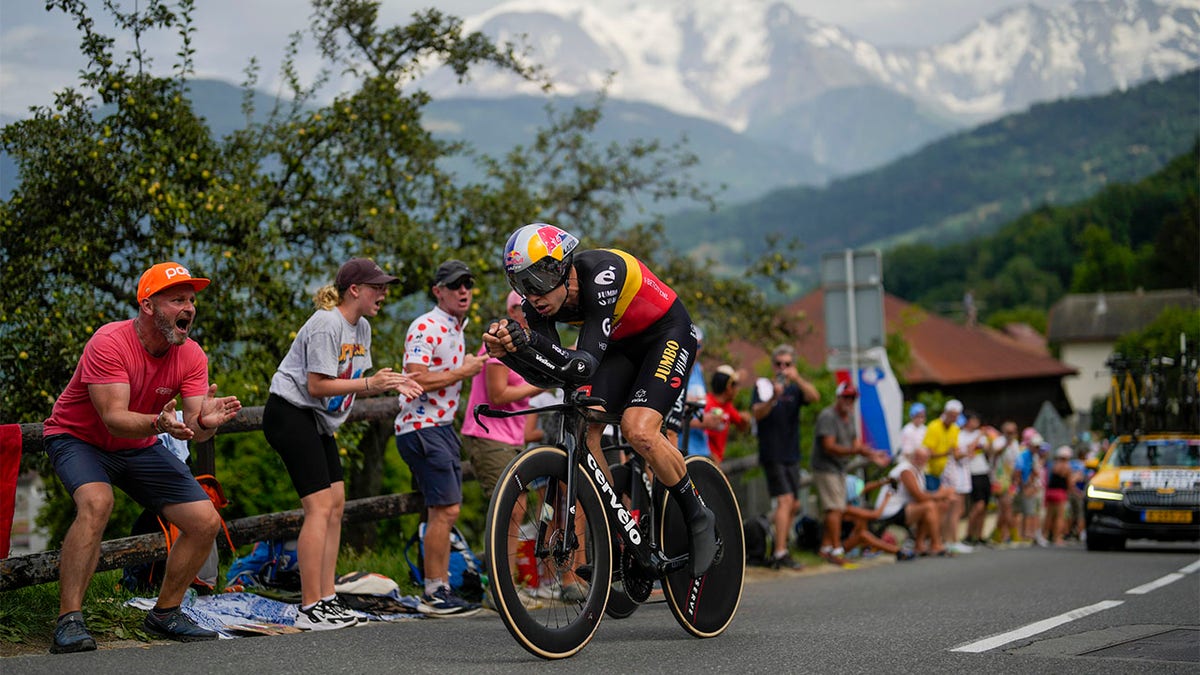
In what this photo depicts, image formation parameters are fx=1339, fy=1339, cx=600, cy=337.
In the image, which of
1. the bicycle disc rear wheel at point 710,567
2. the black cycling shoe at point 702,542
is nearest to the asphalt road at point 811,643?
the bicycle disc rear wheel at point 710,567

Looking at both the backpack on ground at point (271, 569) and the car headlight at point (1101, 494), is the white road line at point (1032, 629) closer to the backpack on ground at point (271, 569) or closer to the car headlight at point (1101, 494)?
the backpack on ground at point (271, 569)

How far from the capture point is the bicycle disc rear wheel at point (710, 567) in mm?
6648

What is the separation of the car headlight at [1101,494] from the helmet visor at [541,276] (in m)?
14.5

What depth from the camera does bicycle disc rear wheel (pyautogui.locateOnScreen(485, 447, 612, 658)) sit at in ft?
18.3

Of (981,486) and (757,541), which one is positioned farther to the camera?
(981,486)

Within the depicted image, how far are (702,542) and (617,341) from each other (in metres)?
1.08

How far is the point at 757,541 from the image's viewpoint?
535 inches

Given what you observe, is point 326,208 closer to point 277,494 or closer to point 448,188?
point 448,188

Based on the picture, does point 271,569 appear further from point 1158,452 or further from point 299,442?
Result: point 1158,452

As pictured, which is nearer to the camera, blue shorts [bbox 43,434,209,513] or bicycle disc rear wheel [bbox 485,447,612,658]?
bicycle disc rear wheel [bbox 485,447,612,658]

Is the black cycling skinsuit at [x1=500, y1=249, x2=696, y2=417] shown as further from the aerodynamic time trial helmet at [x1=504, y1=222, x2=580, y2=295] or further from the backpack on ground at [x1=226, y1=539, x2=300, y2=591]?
the backpack on ground at [x1=226, y1=539, x2=300, y2=591]

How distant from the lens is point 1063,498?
24891 millimetres

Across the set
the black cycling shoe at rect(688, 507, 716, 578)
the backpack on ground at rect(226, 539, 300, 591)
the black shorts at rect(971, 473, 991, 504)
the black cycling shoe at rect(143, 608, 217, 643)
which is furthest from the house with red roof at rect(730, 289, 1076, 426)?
the black cycling shoe at rect(143, 608, 217, 643)

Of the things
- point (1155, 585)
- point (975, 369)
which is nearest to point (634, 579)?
point (1155, 585)
